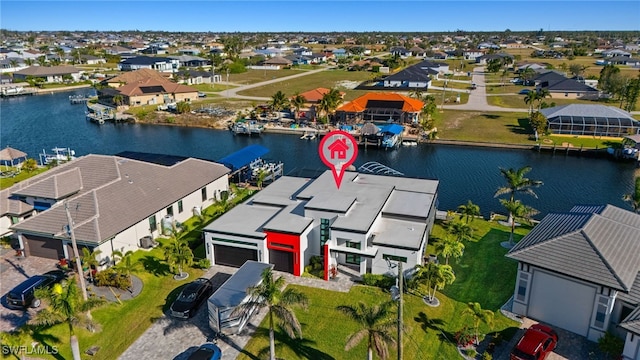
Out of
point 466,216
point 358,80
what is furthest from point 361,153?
point 358,80

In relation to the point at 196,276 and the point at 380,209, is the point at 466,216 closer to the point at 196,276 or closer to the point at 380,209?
the point at 380,209

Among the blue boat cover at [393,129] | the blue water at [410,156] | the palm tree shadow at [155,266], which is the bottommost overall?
the blue water at [410,156]

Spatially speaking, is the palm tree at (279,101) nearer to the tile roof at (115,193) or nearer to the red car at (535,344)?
the tile roof at (115,193)

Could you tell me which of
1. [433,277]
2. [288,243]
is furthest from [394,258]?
[288,243]

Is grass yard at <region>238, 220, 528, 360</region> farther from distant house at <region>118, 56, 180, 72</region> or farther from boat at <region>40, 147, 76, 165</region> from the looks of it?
distant house at <region>118, 56, 180, 72</region>

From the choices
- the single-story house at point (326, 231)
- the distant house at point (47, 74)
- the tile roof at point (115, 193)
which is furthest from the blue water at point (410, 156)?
the distant house at point (47, 74)

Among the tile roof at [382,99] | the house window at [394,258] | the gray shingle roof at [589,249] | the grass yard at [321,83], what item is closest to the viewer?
the gray shingle roof at [589,249]

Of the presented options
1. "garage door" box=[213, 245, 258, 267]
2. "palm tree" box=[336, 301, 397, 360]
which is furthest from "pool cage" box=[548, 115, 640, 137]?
"palm tree" box=[336, 301, 397, 360]
